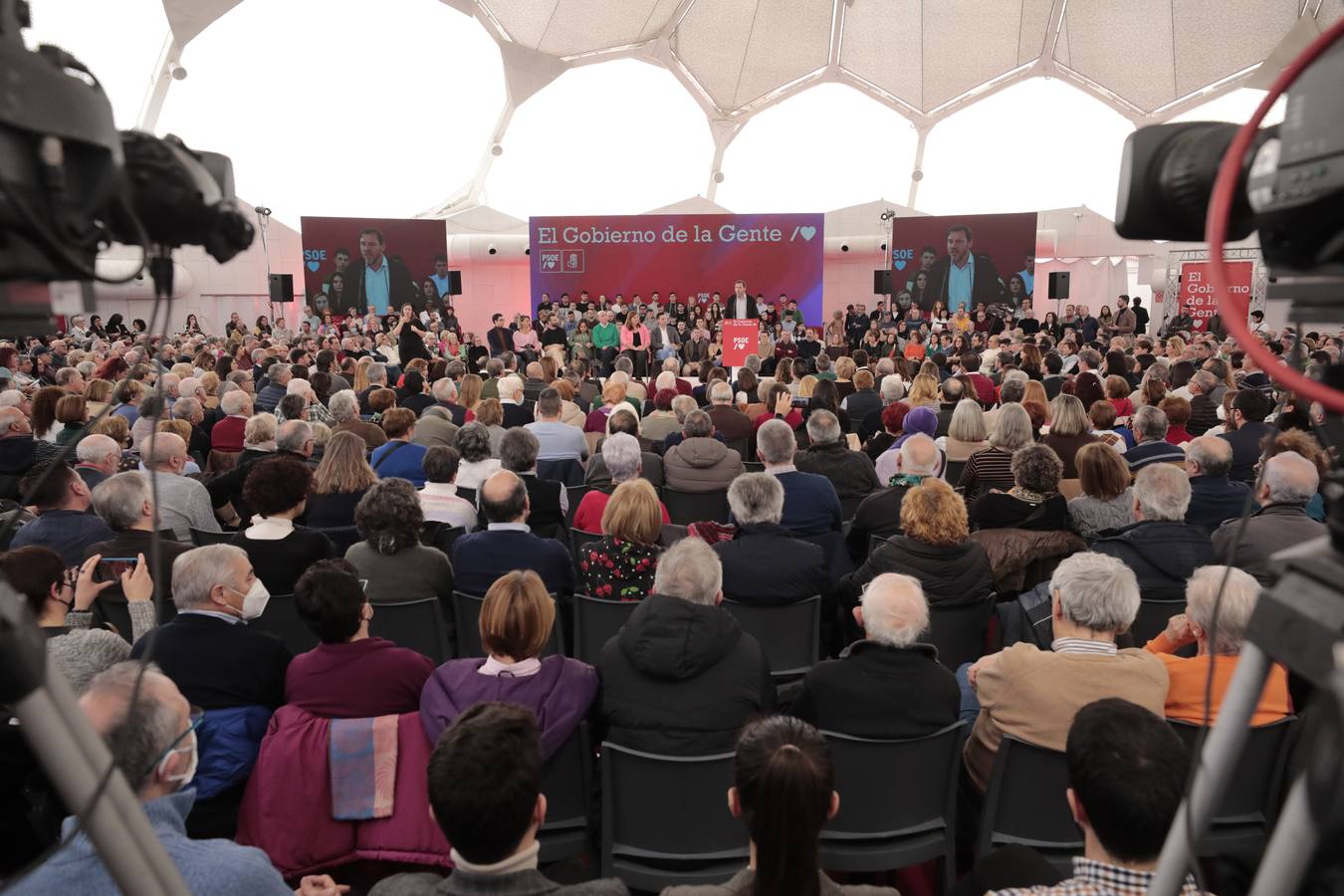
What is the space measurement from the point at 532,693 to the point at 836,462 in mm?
3436

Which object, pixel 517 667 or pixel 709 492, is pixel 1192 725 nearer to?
pixel 517 667

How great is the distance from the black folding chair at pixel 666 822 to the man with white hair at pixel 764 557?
1354 millimetres

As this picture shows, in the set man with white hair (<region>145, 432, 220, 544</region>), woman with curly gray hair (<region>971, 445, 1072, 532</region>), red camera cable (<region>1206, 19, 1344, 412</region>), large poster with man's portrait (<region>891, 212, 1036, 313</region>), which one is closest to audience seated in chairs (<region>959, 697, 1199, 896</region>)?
red camera cable (<region>1206, 19, 1344, 412</region>)

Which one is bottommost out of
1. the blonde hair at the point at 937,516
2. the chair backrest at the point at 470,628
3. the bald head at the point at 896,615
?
the chair backrest at the point at 470,628

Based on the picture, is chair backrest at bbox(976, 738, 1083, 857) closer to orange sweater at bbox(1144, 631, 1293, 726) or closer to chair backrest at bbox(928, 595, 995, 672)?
orange sweater at bbox(1144, 631, 1293, 726)

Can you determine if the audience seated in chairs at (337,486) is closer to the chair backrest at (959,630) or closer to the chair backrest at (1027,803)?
the chair backrest at (959,630)

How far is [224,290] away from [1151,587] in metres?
23.4

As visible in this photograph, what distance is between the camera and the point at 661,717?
2.90 m

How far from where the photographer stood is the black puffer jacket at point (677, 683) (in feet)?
9.49

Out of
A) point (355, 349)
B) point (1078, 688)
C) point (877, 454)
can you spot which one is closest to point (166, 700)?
point (1078, 688)

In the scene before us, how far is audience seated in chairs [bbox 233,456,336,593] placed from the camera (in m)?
4.05

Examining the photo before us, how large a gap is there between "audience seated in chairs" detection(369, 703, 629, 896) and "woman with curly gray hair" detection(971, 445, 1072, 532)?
3.13 m

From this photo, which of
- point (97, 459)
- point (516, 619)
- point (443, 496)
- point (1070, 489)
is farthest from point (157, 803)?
point (1070, 489)

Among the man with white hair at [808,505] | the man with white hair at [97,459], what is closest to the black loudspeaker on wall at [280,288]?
the man with white hair at [97,459]
